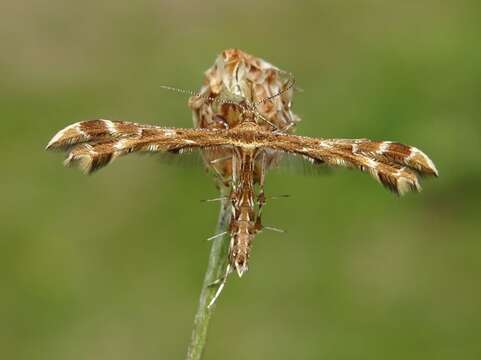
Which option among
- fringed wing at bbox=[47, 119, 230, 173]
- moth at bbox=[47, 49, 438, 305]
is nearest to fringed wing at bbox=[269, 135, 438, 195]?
moth at bbox=[47, 49, 438, 305]

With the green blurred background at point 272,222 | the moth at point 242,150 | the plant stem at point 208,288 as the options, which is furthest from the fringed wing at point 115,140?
the green blurred background at point 272,222

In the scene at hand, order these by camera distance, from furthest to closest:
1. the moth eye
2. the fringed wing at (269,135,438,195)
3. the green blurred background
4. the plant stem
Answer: the green blurred background
the moth eye
the fringed wing at (269,135,438,195)
the plant stem

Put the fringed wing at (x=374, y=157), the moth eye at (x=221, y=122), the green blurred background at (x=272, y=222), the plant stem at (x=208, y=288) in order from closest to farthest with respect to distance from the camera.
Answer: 1. the plant stem at (x=208, y=288)
2. the fringed wing at (x=374, y=157)
3. the moth eye at (x=221, y=122)
4. the green blurred background at (x=272, y=222)

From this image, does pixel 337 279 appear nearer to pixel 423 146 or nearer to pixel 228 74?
pixel 423 146

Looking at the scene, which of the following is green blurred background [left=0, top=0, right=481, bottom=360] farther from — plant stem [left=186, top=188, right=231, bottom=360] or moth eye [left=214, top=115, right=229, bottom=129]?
plant stem [left=186, top=188, right=231, bottom=360]

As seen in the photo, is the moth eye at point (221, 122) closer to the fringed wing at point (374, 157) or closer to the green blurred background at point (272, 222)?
the fringed wing at point (374, 157)

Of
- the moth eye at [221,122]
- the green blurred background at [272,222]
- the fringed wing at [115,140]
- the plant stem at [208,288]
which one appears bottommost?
the plant stem at [208,288]
